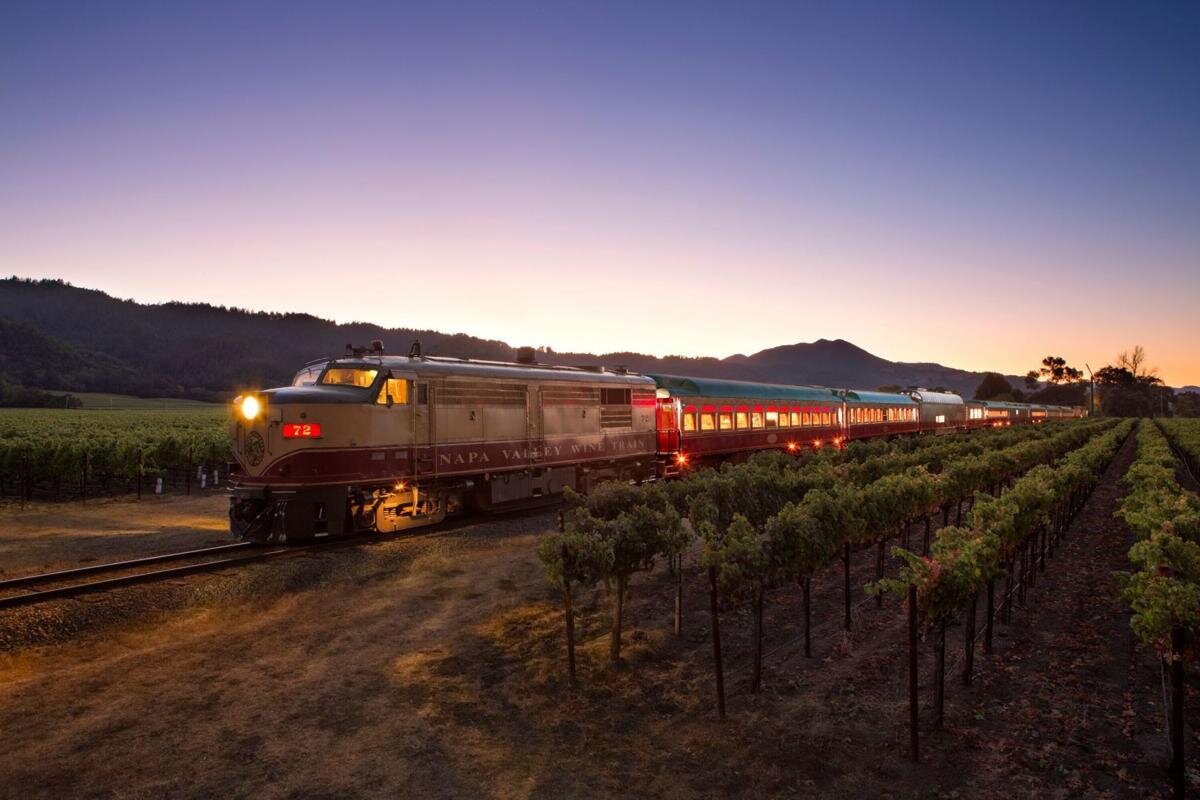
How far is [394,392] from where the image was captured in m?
18.3

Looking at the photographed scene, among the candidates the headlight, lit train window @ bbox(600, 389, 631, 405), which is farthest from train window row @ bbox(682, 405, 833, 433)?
the headlight

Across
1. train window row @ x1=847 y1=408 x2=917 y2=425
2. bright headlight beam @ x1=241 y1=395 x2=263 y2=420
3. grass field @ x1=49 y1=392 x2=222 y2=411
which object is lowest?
train window row @ x1=847 y1=408 x2=917 y2=425

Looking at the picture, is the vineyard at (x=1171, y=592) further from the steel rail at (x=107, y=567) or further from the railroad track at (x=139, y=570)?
the steel rail at (x=107, y=567)

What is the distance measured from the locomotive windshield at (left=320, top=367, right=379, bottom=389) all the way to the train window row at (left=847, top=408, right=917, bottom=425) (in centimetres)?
3925

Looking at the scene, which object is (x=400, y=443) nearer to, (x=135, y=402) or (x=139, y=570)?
(x=139, y=570)

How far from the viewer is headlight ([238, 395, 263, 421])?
56.6 feet

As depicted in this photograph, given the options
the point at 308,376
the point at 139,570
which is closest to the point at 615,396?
the point at 308,376

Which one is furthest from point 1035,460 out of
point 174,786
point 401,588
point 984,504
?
point 174,786

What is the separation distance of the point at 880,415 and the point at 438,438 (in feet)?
146

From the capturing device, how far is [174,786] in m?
7.41

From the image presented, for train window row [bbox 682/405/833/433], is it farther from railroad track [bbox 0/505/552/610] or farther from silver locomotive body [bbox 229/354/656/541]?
railroad track [bbox 0/505/552/610]

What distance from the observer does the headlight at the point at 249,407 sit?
56.6 ft

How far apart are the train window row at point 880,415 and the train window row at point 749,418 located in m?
4.53

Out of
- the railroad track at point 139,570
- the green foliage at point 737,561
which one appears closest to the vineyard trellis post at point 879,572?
the green foliage at point 737,561
